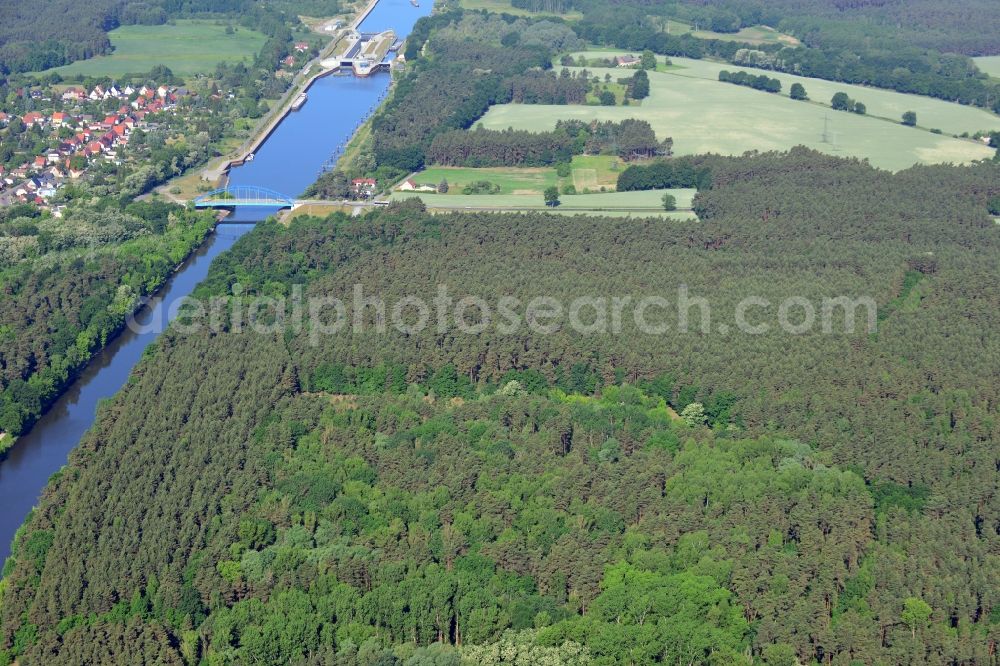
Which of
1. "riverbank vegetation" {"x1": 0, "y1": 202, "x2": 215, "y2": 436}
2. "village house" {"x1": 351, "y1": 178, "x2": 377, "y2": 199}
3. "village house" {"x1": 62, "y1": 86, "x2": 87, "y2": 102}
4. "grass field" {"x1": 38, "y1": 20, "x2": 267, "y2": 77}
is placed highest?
"riverbank vegetation" {"x1": 0, "y1": 202, "x2": 215, "y2": 436}

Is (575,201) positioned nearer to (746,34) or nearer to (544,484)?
(544,484)

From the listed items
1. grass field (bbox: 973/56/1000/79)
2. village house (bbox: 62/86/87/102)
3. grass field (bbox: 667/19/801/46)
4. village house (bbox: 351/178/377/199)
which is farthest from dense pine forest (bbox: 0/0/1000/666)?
grass field (bbox: 667/19/801/46)

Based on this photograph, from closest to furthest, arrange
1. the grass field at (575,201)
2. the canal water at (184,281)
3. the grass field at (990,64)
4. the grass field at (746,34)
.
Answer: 1. the canal water at (184,281)
2. the grass field at (575,201)
3. the grass field at (990,64)
4. the grass field at (746,34)

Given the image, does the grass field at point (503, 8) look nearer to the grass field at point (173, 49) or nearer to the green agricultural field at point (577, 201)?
the grass field at point (173, 49)

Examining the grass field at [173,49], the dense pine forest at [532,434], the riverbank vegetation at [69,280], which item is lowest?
the grass field at [173,49]

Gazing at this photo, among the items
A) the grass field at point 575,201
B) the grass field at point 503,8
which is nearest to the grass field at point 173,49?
the grass field at point 503,8

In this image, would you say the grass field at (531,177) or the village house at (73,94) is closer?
the grass field at (531,177)

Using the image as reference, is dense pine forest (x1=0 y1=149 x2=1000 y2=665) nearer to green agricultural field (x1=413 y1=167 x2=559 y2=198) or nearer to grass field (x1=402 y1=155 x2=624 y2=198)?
green agricultural field (x1=413 y1=167 x2=559 y2=198)
